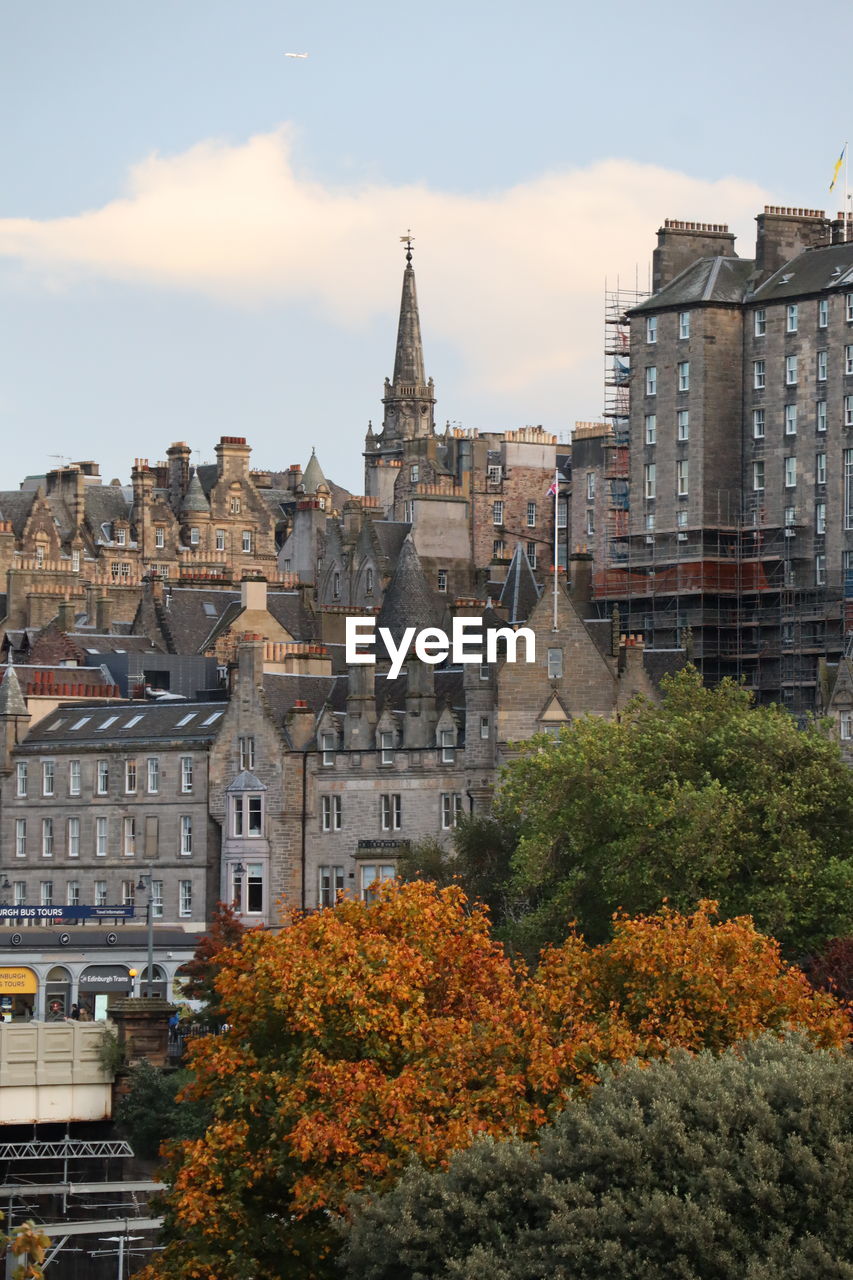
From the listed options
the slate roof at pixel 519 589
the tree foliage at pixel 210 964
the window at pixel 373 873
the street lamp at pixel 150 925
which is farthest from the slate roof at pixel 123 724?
the tree foliage at pixel 210 964

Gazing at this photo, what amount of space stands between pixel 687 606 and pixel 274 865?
29.0 m

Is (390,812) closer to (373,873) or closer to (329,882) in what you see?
(373,873)

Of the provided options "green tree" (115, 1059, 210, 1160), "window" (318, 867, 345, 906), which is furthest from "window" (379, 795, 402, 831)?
"green tree" (115, 1059, 210, 1160)

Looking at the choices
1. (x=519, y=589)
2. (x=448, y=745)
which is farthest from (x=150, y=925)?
(x=519, y=589)

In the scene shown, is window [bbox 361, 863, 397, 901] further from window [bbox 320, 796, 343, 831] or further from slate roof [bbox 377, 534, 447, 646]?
slate roof [bbox 377, 534, 447, 646]

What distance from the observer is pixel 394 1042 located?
60.8 m

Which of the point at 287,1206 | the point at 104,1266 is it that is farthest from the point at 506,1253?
the point at 104,1266

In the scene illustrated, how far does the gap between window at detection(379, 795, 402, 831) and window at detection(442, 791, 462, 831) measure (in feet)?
6.76

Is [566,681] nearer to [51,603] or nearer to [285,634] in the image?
[285,634]

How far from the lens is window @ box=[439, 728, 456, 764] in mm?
117875

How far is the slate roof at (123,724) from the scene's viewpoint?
128250 mm

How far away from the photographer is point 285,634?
14350 cm

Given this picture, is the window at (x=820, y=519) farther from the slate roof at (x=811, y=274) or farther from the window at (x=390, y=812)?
the window at (x=390, y=812)

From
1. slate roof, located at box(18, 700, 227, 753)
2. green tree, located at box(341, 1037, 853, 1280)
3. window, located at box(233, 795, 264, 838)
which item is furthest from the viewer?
slate roof, located at box(18, 700, 227, 753)
